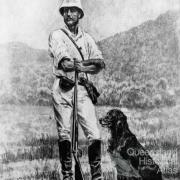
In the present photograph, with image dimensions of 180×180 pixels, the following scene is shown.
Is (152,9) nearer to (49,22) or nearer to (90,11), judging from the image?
(90,11)

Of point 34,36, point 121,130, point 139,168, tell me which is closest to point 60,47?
point 34,36

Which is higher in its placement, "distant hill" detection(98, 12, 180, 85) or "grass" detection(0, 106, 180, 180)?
"distant hill" detection(98, 12, 180, 85)

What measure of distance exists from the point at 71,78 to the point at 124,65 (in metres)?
1.25

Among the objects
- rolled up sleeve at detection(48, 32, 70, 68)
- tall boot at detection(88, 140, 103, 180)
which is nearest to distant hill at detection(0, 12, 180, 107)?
rolled up sleeve at detection(48, 32, 70, 68)

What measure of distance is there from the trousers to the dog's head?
18cm

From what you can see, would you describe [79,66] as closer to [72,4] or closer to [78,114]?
[78,114]

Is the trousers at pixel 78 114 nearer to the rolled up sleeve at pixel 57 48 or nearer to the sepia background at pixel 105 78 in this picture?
the sepia background at pixel 105 78

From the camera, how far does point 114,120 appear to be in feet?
36.5

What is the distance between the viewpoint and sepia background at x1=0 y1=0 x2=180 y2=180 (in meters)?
11.4

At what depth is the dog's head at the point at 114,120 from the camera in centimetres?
1100

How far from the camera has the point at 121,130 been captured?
1097 cm

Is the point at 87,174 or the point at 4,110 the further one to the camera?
the point at 4,110

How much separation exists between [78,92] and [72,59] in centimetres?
62

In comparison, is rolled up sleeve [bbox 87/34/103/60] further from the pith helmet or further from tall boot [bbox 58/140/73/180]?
tall boot [bbox 58/140/73/180]
